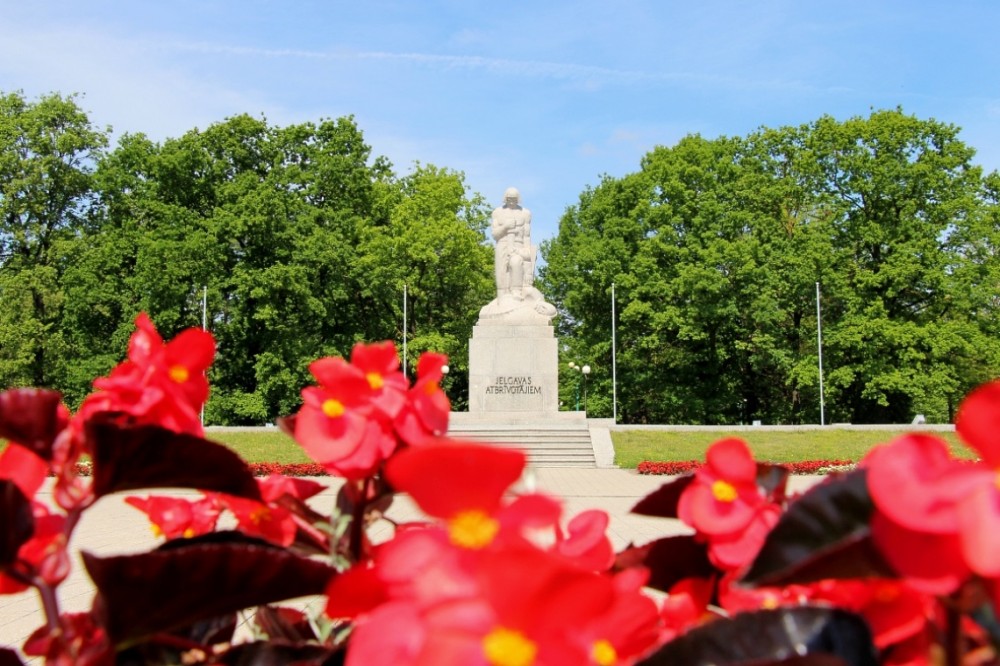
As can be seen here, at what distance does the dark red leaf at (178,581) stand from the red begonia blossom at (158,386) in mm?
199

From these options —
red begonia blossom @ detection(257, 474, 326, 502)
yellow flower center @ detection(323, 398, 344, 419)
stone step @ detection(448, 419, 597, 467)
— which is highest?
yellow flower center @ detection(323, 398, 344, 419)

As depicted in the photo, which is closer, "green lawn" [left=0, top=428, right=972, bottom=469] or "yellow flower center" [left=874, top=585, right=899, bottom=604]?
"yellow flower center" [left=874, top=585, right=899, bottom=604]

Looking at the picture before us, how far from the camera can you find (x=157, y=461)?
2.47 feet

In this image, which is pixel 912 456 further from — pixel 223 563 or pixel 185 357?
pixel 185 357

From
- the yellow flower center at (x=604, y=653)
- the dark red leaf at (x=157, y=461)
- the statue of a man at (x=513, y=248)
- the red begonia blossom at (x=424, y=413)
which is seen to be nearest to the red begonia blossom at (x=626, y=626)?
the yellow flower center at (x=604, y=653)

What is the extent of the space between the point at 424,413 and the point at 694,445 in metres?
19.2

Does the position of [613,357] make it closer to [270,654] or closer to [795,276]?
[795,276]

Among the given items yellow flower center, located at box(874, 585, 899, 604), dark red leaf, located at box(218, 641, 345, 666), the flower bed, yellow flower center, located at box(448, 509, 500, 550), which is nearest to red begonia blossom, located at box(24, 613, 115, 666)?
the flower bed

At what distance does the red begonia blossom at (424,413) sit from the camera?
2.58ft

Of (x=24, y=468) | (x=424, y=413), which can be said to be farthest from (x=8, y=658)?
(x=424, y=413)

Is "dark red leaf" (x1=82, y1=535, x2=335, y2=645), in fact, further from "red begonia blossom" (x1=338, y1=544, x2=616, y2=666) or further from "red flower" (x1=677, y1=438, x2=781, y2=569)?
"red flower" (x1=677, y1=438, x2=781, y2=569)

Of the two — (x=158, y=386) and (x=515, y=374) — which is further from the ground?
(x=158, y=386)

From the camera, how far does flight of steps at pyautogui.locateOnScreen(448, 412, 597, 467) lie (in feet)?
57.0

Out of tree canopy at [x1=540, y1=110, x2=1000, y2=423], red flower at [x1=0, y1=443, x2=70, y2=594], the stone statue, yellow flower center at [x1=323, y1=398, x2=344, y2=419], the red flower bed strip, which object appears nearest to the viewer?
red flower at [x1=0, y1=443, x2=70, y2=594]
